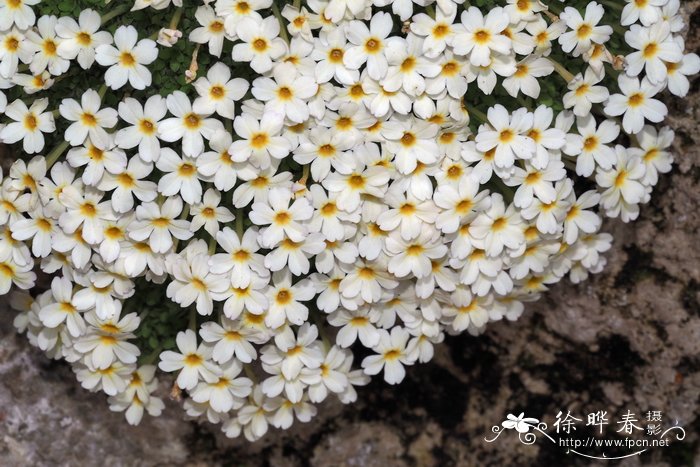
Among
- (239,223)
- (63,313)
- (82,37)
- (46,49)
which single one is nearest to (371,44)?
(239,223)

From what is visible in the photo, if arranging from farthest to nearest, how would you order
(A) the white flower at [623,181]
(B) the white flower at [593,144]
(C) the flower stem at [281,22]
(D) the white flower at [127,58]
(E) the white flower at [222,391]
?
(E) the white flower at [222,391]
(A) the white flower at [623,181]
(B) the white flower at [593,144]
(C) the flower stem at [281,22]
(D) the white flower at [127,58]

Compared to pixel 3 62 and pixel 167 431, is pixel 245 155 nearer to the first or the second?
pixel 3 62

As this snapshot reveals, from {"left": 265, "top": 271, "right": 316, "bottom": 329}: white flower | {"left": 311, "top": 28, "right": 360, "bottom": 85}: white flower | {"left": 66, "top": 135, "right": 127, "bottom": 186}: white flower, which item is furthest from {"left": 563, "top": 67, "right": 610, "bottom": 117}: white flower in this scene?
{"left": 66, "top": 135, "right": 127, "bottom": 186}: white flower

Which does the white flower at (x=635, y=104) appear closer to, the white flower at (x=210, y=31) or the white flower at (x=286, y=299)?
the white flower at (x=286, y=299)

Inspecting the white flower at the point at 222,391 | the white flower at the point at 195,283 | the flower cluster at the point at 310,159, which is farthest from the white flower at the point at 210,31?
the white flower at the point at 222,391

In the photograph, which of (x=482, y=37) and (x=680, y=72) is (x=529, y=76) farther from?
(x=680, y=72)

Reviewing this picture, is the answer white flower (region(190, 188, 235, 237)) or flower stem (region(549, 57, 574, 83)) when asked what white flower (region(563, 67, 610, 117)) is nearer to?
flower stem (region(549, 57, 574, 83))

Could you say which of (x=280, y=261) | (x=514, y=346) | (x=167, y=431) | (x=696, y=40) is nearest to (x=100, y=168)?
(x=280, y=261)
